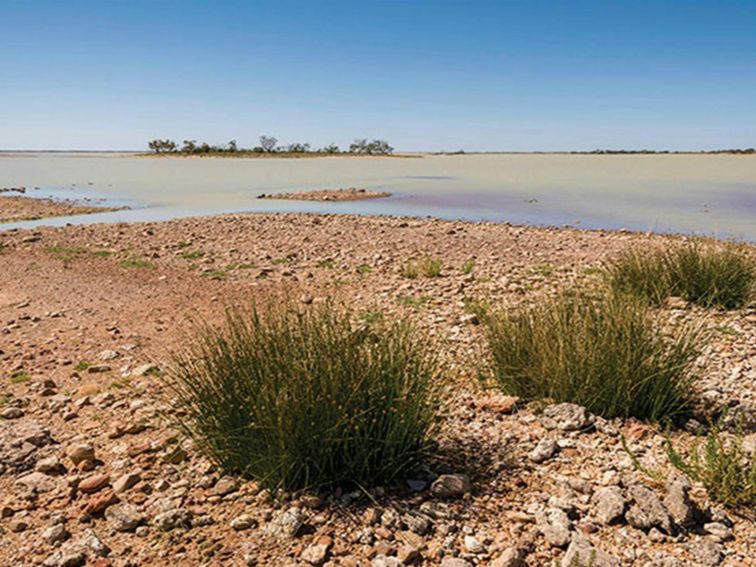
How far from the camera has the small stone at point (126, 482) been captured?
4.10 metres

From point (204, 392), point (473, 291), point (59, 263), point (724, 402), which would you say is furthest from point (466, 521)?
point (59, 263)

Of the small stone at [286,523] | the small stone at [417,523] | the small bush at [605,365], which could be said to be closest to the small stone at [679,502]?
the small bush at [605,365]

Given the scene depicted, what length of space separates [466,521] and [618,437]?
160cm

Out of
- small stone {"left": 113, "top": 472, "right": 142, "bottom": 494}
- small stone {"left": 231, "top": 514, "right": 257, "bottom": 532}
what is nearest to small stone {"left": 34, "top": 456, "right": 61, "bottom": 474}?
small stone {"left": 113, "top": 472, "right": 142, "bottom": 494}

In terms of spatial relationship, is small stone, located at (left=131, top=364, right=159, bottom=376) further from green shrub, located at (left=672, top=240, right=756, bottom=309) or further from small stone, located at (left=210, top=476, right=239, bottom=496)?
green shrub, located at (left=672, top=240, right=756, bottom=309)

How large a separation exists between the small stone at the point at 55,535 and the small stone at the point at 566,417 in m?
3.35

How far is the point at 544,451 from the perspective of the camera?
4371 millimetres

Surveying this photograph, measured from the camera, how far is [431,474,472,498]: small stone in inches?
153

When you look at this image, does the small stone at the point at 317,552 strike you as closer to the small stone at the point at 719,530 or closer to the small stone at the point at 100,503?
the small stone at the point at 100,503

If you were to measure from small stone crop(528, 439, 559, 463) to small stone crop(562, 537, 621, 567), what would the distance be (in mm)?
999

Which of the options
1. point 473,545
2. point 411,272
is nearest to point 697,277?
point 411,272

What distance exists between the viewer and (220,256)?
1420cm

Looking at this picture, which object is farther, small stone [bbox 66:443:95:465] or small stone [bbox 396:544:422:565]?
small stone [bbox 66:443:95:465]

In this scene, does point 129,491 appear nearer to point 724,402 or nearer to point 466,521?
point 466,521
